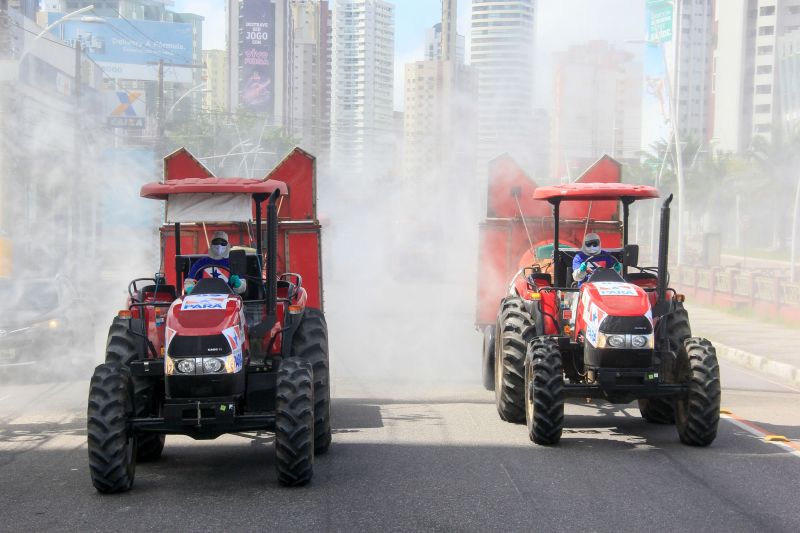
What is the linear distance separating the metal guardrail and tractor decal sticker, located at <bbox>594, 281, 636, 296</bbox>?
1774cm

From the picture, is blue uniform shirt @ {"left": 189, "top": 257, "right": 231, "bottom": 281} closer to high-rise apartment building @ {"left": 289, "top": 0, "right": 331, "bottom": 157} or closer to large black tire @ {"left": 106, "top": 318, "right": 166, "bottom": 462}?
large black tire @ {"left": 106, "top": 318, "right": 166, "bottom": 462}

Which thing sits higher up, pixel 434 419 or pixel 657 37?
pixel 657 37

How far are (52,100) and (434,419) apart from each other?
40.4 meters

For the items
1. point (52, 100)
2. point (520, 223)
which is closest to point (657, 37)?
point (52, 100)

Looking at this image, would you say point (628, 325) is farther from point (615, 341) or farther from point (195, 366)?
point (195, 366)

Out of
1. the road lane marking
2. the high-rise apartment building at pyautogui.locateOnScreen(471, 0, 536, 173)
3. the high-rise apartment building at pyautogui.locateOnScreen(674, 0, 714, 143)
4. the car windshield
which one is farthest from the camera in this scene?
the high-rise apartment building at pyautogui.locateOnScreen(674, 0, 714, 143)

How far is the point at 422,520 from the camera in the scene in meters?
7.75

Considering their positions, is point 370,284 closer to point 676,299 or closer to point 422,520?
point 676,299

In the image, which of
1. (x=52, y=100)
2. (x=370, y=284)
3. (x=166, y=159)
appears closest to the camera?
(x=166, y=159)

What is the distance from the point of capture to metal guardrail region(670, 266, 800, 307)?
1088 inches

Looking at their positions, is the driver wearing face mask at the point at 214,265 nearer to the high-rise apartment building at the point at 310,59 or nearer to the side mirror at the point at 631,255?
the side mirror at the point at 631,255

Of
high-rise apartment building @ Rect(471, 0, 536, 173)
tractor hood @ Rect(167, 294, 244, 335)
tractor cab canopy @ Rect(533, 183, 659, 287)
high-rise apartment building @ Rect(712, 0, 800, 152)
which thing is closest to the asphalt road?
tractor hood @ Rect(167, 294, 244, 335)

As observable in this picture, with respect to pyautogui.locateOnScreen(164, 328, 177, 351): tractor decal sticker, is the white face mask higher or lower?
higher

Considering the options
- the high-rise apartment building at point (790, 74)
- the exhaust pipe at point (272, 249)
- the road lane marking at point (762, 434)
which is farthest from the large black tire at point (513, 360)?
the high-rise apartment building at point (790, 74)
